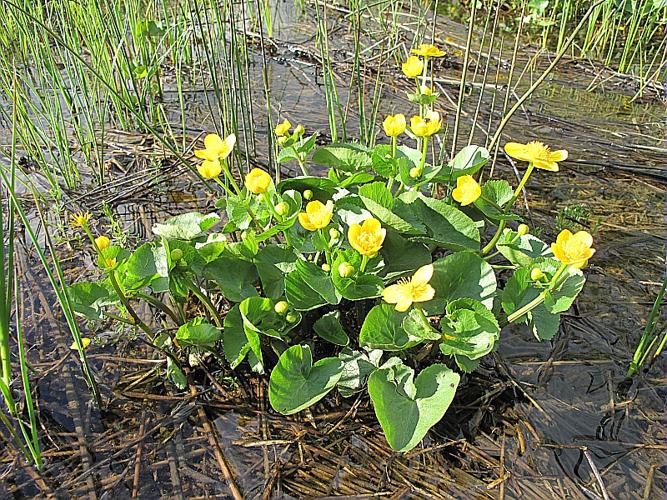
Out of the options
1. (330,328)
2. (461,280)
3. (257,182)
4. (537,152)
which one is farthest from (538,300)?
(257,182)

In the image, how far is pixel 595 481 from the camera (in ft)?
3.48

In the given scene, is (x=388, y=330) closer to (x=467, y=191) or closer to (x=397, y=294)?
(x=397, y=294)

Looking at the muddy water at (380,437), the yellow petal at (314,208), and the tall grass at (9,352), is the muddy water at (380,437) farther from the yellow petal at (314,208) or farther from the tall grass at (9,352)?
the yellow petal at (314,208)

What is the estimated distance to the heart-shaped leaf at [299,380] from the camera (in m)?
1.04

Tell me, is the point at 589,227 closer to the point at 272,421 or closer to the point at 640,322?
the point at 640,322

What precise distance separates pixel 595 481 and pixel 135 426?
2.89 ft

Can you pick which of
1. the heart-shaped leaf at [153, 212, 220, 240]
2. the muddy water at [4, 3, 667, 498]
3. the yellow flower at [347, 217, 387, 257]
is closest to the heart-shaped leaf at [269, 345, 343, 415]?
the muddy water at [4, 3, 667, 498]

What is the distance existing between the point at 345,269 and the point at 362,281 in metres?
0.08

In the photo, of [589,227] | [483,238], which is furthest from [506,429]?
[589,227]

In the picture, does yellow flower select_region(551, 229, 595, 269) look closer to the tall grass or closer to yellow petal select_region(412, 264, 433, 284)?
yellow petal select_region(412, 264, 433, 284)

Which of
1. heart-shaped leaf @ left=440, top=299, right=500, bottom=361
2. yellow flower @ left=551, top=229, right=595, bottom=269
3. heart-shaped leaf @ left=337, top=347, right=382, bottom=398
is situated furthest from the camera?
heart-shaped leaf @ left=337, top=347, right=382, bottom=398

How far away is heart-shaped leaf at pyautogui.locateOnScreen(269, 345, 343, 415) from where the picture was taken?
3.40 ft

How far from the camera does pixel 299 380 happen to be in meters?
1.07

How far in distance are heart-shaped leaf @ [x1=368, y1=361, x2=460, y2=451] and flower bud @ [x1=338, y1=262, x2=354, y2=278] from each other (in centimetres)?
18
